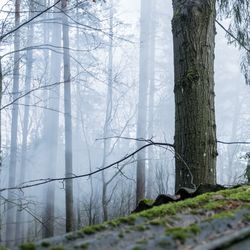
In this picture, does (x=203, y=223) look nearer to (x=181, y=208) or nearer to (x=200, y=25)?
(x=181, y=208)

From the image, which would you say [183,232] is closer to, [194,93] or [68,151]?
[194,93]

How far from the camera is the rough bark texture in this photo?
292cm

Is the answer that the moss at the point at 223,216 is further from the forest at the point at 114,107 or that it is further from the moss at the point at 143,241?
the moss at the point at 143,241

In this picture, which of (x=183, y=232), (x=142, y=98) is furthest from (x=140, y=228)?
(x=142, y=98)

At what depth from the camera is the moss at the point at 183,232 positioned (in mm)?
884

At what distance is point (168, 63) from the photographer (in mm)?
22578

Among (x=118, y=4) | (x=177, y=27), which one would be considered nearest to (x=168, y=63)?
(x=118, y=4)

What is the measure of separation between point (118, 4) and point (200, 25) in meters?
15.9

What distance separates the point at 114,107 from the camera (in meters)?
20.6

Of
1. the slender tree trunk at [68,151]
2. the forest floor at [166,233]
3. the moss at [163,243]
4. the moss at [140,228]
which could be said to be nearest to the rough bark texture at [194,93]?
the forest floor at [166,233]

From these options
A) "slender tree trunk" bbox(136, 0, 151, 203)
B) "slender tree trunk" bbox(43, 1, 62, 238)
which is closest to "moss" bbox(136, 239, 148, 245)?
Answer: "slender tree trunk" bbox(136, 0, 151, 203)

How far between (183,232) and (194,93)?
2159mm

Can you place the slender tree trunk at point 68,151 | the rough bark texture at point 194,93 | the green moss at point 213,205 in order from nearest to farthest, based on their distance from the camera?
1. the green moss at point 213,205
2. the rough bark texture at point 194,93
3. the slender tree trunk at point 68,151

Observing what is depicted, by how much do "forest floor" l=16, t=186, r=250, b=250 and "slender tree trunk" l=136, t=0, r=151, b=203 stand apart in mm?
10983
